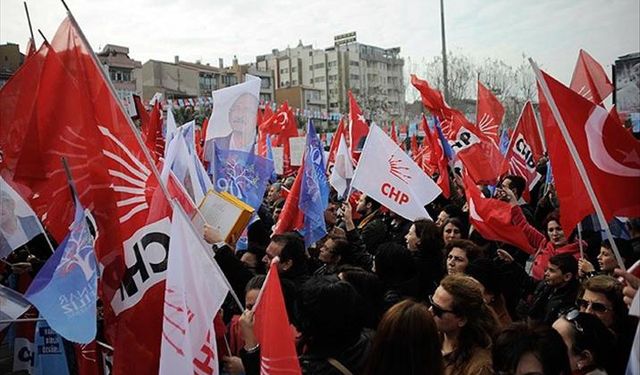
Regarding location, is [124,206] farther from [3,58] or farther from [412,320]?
[3,58]

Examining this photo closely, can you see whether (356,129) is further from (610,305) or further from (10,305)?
(610,305)

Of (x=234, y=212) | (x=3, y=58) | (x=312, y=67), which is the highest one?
(x=312, y=67)

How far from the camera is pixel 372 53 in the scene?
375 ft

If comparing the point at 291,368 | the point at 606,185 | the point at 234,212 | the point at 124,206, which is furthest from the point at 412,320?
the point at 234,212

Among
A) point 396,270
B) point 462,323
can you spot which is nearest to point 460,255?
Result: point 396,270

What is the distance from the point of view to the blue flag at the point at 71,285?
11.6 feet

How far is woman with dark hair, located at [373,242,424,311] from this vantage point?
175 inches

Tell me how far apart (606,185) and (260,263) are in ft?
9.99

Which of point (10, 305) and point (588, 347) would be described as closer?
point (588, 347)

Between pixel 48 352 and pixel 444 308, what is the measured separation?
10.7 ft

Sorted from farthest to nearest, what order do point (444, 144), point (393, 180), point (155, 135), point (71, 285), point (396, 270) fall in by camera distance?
1. point (155, 135)
2. point (444, 144)
3. point (393, 180)
4. point (396, 270)
5. point (71, 285)

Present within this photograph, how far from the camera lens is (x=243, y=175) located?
703cm

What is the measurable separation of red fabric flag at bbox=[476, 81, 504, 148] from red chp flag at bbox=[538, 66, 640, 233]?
637 centimetres

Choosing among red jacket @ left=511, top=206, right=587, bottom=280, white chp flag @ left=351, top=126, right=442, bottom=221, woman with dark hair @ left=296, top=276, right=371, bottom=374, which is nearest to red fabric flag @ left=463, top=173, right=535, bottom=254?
red jacket @ left=511, top=206, right=587, bottom=280
